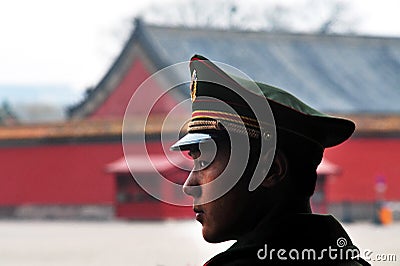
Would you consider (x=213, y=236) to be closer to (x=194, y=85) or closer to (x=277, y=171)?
(x=277, y=171)

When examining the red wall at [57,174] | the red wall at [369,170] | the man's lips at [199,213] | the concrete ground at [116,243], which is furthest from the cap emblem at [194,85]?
the red wall at [369,170]

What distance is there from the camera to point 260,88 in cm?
163

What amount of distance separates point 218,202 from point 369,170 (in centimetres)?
2026

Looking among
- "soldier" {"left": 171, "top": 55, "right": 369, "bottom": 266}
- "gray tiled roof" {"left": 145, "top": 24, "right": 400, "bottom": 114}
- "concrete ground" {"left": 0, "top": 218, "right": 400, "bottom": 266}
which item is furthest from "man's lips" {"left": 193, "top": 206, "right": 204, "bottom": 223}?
"gray tiled roof" {"left": 145, "top": 24, "right": 400, "bottom": 114}

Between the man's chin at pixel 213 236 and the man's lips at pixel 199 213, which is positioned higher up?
the man's lips at pixel 199 213

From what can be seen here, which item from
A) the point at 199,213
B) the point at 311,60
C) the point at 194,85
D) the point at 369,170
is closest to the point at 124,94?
the point at 311,60

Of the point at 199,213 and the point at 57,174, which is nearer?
the point at 199,213

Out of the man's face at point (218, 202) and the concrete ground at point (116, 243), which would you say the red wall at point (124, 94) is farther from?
the man's face at point (218, 202)

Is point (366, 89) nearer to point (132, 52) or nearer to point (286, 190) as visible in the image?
point (132, 52)

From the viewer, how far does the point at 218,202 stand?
159 cm

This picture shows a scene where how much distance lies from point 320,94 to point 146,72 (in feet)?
14.8

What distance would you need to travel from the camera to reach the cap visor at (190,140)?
5.37ft

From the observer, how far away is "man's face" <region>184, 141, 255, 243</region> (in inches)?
62.0

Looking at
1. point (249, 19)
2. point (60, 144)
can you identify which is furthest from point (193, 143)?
point (249, 19)
